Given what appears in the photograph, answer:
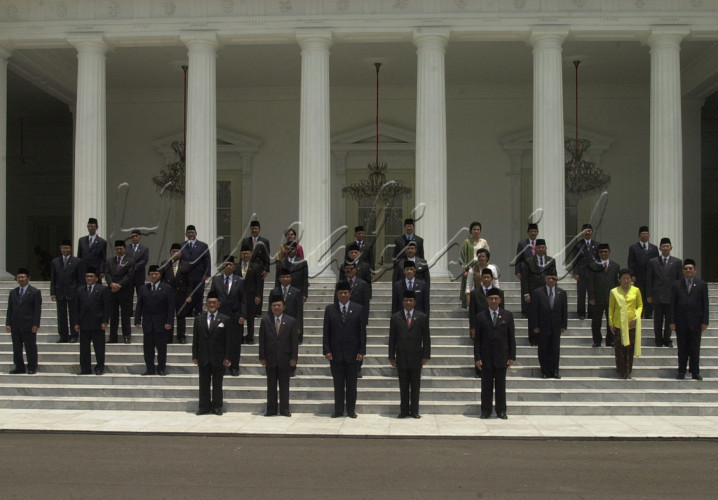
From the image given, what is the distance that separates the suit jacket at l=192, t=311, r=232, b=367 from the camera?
12383 millimetres

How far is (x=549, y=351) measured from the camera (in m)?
13.6

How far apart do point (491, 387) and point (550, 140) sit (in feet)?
28.3

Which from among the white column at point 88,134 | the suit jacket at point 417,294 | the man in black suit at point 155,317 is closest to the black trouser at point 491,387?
the suit jacket at point 417,294

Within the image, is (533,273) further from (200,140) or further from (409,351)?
(200,140)

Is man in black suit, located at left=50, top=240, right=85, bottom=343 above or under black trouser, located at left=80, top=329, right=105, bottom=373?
above

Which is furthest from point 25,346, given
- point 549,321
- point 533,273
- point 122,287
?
point 533,273

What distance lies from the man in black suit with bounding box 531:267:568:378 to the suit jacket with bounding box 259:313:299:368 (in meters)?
3.82

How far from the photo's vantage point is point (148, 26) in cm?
1983

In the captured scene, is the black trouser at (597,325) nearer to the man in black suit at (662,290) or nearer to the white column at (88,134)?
the man in black suit at (662,290)

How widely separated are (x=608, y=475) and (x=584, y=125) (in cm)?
1837

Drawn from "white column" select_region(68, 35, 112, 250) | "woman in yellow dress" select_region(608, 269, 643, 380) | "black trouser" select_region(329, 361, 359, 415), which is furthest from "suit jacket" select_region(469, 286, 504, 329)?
"white column" select_region(68, 35, 112, 250)

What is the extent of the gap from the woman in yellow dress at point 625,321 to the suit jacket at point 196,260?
728cm

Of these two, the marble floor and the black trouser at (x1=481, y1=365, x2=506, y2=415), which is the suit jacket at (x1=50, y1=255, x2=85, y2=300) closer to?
the marble floor

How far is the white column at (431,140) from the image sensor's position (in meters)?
19.2
